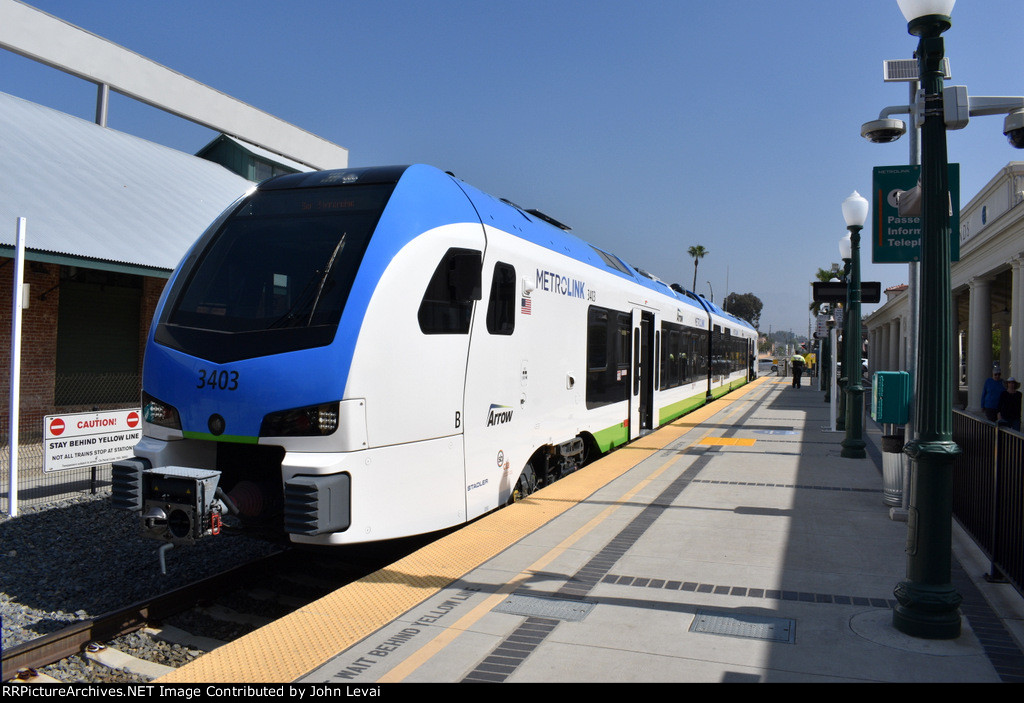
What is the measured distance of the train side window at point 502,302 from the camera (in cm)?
686

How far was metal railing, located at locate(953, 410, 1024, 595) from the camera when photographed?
5.31 metres

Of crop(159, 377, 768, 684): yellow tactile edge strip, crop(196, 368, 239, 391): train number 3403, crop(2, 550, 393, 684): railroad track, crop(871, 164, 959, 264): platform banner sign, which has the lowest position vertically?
crop(2, 550, 393, 684): railroad track

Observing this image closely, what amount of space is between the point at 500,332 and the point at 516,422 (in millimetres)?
985

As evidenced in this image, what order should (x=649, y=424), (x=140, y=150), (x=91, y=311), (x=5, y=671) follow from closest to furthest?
1. (x=5, y=671)
2. (x=649, y=424)
3. (x=91, y=311)
4. (x=140, y=150)

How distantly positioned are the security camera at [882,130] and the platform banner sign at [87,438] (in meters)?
8.58

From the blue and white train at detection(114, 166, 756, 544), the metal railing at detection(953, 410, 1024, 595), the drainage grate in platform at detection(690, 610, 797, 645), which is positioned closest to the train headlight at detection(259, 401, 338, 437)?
the blue and white train at detection(114, 166, 756, 544)

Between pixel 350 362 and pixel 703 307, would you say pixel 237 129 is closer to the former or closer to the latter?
pixel 703 307

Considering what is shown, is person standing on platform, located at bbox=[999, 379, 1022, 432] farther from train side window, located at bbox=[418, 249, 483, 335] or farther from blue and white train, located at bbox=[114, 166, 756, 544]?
train side window, located at bbox=[418, 249, 483, 335]

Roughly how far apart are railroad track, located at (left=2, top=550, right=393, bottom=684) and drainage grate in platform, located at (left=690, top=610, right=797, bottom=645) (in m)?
3.40

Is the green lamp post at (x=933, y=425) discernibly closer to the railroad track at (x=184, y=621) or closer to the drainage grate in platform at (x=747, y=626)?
the drainage grate in platform at (x=747, y=626)

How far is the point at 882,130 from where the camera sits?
756cm

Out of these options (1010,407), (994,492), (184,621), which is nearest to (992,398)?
(1010,407)

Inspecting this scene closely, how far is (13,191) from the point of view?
1264 centimetres
